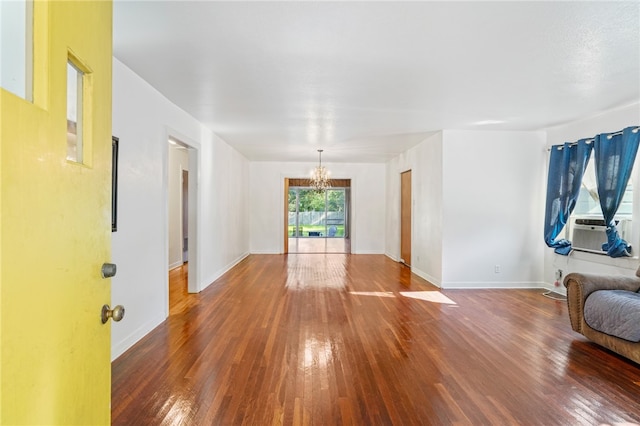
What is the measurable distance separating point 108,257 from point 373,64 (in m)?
2.38

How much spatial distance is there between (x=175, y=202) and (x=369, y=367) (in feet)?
18.2

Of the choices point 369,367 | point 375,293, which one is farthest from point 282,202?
point 369,367

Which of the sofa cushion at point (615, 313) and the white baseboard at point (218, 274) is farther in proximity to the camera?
the white baseboard at point (218, 274)

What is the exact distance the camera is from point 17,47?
69 centimetres

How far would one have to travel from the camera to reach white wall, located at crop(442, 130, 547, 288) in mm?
5102

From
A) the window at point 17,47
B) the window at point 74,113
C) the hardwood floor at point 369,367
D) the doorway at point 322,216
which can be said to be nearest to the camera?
the window at point 17,47

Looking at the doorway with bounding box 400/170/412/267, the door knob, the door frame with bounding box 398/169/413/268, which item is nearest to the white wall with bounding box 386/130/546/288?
the door frame with bounding box 398/169/413/268

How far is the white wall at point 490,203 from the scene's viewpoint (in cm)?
510

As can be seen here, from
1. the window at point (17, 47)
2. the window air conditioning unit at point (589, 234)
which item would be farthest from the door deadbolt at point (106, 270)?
the window air conditioning unit at point (589, 234)

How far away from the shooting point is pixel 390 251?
838 cm

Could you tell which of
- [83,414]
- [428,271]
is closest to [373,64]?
[83,414]

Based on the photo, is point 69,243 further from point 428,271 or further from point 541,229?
A: point 541,229

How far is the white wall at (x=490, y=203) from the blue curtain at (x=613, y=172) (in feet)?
3.49

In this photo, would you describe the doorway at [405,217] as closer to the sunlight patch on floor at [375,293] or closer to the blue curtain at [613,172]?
the sunlight patch on floor at [375,293]
